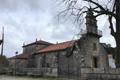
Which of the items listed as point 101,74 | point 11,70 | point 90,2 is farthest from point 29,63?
point 90,2

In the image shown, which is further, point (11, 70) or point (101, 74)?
point (11, 70)

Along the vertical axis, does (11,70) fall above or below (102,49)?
below

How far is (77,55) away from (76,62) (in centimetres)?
134

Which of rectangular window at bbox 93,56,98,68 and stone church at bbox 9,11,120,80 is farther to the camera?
rectangular window at bbox 93,56,98,68

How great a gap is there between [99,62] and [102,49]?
2887 mm

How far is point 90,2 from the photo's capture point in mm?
16016

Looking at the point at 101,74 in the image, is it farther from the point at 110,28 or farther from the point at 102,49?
the point at 102,49

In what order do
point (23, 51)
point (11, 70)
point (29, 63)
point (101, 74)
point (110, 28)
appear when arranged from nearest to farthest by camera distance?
1. point (110, 28)
2. point (101, 74)
3. point (11, 70)
4. point (29, 63)
5. point (23, 51)

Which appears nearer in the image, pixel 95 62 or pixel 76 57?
pixel 76 57

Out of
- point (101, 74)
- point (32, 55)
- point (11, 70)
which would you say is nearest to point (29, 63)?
point (32, 55)

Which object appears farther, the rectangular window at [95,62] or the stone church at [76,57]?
the rectangular window at [95,62]

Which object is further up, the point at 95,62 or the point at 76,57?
the point at 76,57

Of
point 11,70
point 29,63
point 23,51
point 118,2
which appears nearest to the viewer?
point 118,2

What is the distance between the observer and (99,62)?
48531mm
